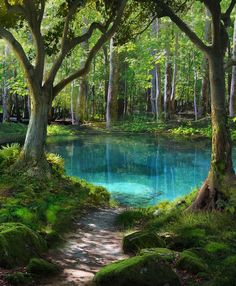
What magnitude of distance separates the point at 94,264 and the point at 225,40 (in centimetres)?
630

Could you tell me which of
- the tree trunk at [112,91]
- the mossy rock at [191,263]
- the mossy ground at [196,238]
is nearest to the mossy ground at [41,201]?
the mossy ground at [196,238]

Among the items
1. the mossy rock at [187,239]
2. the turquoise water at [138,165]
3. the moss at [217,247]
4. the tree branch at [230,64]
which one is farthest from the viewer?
the turquoise water at [138,165]

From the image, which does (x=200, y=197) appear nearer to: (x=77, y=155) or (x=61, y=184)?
(x=61, y=184)

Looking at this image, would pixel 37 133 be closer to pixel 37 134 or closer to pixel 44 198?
pixel 37 134

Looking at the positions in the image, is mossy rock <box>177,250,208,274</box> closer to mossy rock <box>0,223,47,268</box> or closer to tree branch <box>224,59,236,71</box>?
mossy rock <box>0,223,47,268</box>

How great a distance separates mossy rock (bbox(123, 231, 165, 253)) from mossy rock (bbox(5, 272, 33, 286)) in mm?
2491

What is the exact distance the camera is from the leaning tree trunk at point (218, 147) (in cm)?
1001

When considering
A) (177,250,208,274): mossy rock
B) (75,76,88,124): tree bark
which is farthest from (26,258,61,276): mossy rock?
(75,76,88,124): tree bark

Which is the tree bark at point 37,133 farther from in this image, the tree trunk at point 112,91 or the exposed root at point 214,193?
the tree trunk at point 112,91

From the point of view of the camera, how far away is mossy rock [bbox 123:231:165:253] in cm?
768

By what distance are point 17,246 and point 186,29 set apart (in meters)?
6.69

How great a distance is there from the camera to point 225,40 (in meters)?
10.5

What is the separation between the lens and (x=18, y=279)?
5508 mm

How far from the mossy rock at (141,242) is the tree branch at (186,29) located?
4737mm
